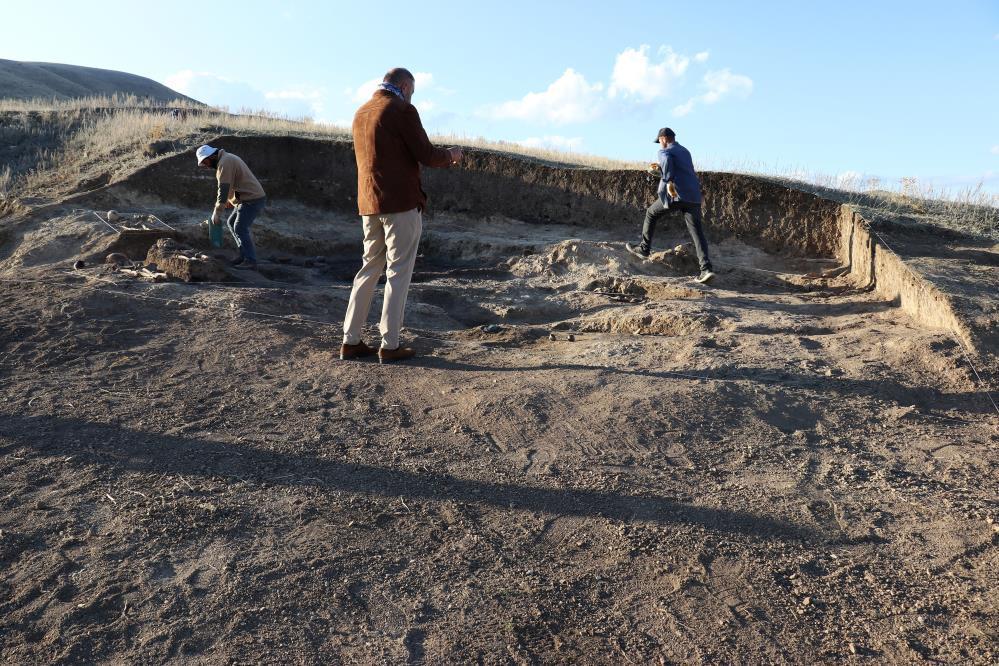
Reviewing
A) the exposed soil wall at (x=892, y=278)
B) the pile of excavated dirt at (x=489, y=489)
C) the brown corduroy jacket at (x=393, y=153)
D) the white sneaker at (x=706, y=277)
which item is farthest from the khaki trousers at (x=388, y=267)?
the white sneaker at (x=706, y=277)

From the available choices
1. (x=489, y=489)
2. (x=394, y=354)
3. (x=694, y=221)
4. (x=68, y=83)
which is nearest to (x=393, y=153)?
(x=394, y=354)

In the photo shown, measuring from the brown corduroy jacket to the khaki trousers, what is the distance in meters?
0.10

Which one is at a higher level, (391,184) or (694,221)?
(694,221)

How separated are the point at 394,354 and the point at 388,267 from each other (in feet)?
2.03

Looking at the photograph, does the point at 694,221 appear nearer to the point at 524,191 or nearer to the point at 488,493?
the point at 524,191

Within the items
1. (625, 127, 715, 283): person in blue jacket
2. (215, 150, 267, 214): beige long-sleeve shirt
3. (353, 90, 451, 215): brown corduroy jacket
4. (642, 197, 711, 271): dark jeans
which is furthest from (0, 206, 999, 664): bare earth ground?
(215, 150, 267, 214): beige long-sleeve shirt

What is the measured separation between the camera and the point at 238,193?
9188mm

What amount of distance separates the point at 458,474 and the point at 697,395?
1657mm

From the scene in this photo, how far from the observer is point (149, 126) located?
14.4 m

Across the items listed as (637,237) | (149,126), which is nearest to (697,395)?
(637,237)

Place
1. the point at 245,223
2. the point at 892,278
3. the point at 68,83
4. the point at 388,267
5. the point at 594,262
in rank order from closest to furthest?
the point at 388,267
the point at 892,278
the point at 245,223
the point at 594,262
the point at 68,83

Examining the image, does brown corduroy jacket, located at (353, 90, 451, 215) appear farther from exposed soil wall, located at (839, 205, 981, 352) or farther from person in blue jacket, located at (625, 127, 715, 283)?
person in blue jacket, located at (625, 127, 715, 283)

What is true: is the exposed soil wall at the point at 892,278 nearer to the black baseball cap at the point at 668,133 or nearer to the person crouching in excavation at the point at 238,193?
the black baseball cap at the point at 668,133

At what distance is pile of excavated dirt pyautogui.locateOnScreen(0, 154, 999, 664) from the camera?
2.84 metres
